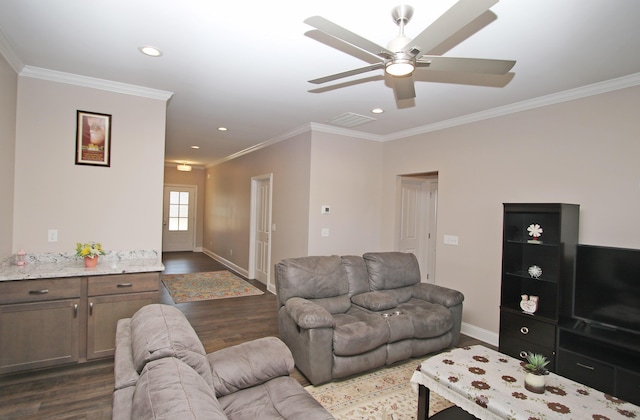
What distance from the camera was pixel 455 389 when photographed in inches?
80.0

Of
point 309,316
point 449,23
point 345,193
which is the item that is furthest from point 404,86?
point 345,193

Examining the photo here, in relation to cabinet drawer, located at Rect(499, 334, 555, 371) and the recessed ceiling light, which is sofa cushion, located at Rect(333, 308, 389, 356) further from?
the recessed ceiling light

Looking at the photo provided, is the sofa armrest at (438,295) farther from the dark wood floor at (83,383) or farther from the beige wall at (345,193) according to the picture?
the beige wall at (345,193)

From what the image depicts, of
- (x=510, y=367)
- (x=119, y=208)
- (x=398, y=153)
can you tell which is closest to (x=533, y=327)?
(x=510, y=367)

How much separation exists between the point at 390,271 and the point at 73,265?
3.23 m

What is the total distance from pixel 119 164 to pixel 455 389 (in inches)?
142

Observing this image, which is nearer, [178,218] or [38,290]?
[38,290]

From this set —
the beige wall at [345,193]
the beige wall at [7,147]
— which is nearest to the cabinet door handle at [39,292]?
the beige wall at [7,147]

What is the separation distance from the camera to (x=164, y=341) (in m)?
1.50

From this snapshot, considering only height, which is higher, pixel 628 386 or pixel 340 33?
pixel 340 33

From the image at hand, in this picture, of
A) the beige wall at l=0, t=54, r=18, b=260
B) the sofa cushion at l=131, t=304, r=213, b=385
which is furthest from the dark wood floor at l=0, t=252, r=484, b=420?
the sofa cushion at l=131, t=304, r=213, b=385

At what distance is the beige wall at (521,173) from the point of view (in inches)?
116

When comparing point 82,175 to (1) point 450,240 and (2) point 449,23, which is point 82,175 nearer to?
(2) point 449,23

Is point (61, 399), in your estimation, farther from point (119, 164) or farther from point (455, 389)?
point (455, 389)
